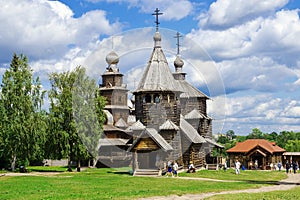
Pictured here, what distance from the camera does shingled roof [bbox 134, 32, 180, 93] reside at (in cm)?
3812

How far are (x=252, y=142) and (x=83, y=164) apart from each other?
22543 millimetres

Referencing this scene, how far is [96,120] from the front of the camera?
138 feet

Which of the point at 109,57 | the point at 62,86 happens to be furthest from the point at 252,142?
the point at 62,86

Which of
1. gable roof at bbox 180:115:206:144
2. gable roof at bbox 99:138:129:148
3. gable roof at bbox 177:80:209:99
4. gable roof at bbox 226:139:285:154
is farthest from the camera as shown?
gable roof at bbox 226:139:285:154

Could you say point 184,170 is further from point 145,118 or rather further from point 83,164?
point 83,164

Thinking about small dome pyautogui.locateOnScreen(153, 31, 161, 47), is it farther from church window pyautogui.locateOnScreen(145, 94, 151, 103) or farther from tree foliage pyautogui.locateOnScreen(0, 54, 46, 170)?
tree foliage pyautogui.locateOnScreen(0, 54, 46, 170)

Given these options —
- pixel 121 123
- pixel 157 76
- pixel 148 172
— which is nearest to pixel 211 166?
pixel 148 172

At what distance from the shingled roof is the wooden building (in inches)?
719

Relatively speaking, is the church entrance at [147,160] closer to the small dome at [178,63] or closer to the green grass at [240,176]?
the green grass at [240,176]

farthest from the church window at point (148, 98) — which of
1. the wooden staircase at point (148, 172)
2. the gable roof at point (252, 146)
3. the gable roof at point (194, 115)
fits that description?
the gable roof at point (252, 146)

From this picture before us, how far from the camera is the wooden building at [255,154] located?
52.0 m

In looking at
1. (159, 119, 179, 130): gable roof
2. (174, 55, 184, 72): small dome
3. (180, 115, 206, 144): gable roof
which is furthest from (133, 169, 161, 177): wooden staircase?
(174, 55, 184, 72): small dome

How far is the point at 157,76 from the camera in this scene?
127 ft

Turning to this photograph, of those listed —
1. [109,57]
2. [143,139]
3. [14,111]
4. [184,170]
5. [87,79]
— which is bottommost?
[184,170]
